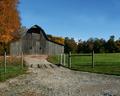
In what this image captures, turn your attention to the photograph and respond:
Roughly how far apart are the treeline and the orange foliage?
48.0 metres

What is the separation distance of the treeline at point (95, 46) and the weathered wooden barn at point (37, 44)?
17668 millimetres

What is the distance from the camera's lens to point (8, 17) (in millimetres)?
47562

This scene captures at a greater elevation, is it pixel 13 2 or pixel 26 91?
pixel 13 2

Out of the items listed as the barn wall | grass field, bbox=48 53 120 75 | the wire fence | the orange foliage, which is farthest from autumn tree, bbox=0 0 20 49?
the barn wall

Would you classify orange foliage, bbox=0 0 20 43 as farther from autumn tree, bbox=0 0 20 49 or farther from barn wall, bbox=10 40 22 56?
barn wall, bbox=10 40 22 56

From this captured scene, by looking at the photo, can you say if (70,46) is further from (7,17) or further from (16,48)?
(7,17)

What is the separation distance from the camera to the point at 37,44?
3150 inches

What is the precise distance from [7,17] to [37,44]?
32964mm

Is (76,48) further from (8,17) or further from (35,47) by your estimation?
(8,17)

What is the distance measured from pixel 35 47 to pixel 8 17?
105ft

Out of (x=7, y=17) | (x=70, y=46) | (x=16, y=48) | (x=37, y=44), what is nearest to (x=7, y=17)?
(x=7, y=17)

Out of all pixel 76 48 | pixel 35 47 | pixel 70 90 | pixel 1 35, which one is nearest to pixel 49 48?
pixel 35 47

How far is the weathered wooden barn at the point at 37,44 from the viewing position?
7856 cm

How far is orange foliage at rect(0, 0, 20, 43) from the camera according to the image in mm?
45719
